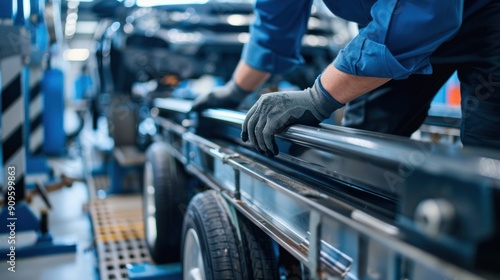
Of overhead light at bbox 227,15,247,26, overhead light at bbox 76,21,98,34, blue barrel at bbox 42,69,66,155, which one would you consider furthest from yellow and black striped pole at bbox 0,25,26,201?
overhead light at bbox 76,21,98,34

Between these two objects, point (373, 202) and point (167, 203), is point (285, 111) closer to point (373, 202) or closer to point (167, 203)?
point (373, 202)

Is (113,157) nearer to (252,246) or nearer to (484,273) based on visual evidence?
(252,246)

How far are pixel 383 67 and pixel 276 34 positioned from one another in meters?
0.86

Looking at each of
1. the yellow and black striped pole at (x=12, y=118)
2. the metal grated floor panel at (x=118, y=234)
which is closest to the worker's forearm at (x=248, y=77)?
the metal grated floor panel at (x=118, y=234)

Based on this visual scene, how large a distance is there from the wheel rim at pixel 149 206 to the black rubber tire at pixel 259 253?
111 centimetres

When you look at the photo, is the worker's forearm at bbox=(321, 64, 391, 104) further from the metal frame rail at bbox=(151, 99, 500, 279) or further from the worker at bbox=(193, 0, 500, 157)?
the metal frame rail at bbox=(151, 99, 500, 279)

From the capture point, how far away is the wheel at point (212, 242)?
51.4 inches

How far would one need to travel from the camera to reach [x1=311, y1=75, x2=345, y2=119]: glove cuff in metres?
1.17

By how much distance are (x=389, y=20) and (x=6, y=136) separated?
2470 mm

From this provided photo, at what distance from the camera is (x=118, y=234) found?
2.84m

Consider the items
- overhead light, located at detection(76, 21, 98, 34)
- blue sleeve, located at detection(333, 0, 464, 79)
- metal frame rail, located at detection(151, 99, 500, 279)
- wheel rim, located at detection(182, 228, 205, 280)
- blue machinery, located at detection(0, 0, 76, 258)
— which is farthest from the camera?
overhead light, located at detection(76, 21, 98, 34)

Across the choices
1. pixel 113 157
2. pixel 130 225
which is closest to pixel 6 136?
pixel 130 225

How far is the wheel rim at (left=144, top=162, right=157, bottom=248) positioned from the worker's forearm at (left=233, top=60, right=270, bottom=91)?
765mm

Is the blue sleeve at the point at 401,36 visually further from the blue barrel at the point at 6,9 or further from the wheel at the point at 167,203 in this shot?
the blue barrel at the point at 6,9
